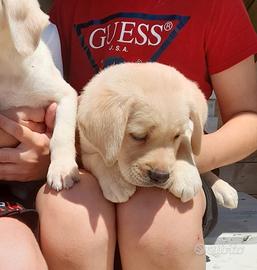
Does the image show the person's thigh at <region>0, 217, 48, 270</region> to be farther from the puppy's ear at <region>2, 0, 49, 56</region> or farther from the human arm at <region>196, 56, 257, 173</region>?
the human arm at <region>196, 56, 257, 173</region>

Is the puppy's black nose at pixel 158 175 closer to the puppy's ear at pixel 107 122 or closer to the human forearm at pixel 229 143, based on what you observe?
the puppy's ear at pixel 107 122

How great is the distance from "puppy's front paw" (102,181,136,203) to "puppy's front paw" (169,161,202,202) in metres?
0.11

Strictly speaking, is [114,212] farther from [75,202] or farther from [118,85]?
[118,85]

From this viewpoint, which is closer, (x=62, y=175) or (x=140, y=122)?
(x=140, y=122)

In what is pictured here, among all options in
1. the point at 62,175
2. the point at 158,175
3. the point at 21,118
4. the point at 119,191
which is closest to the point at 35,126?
the point at 21,118

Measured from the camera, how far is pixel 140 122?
62.7 inches

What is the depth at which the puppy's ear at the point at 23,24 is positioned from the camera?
1.75m

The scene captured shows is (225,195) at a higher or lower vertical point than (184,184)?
lower

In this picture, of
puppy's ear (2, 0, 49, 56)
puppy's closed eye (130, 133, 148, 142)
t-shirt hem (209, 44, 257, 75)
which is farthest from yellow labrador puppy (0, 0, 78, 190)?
t-shirt hem (209, 44, 257, 75)

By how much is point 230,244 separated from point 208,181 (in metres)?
0.27

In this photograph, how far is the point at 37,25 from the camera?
69.9 inches

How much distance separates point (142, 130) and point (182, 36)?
0.58 metres

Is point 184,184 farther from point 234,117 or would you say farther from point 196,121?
point 234,117

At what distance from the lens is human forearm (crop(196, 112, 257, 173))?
1.90 metres
